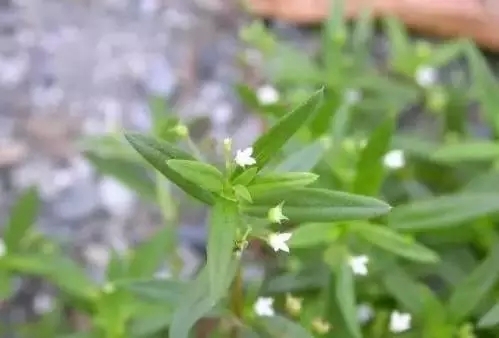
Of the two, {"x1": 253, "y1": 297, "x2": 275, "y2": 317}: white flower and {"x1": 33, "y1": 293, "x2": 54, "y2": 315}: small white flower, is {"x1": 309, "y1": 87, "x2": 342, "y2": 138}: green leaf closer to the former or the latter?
{"x1": 253, "y1": 297, "x2": 275, "y2": 317}: white flower

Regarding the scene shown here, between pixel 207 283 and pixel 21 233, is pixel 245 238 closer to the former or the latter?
pixel 207 283

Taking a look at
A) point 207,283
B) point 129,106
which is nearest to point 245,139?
point 129,106

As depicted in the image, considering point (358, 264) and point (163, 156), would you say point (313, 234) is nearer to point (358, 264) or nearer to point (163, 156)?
point (358, 264)

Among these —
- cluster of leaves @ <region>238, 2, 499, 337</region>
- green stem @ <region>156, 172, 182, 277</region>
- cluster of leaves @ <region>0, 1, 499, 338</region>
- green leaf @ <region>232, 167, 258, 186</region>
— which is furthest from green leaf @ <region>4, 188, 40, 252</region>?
green leaf @ <region>232, 167, 258, 186</region>

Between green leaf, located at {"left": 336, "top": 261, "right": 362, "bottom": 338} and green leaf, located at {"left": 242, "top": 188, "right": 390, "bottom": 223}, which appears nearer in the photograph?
green leaf, located at {"left": 242, "top": 188, "right": 390, "bottom": 223}

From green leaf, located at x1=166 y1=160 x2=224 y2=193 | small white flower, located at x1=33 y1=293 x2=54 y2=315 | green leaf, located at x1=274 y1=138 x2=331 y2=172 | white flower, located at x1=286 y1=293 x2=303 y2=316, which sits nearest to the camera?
green leaf, located at x1=166 y1=160 x2=224 y2=193

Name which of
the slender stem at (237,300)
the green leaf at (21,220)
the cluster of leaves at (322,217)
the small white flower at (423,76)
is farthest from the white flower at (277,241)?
the small white flower at (423,76)

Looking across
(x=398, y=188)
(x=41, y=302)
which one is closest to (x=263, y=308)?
(x=398, y=188)
